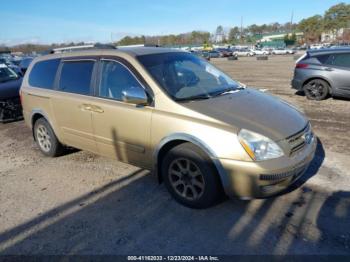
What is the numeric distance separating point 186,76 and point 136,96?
0.88 metres

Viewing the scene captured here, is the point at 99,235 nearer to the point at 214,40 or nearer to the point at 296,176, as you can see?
the point at 296,176

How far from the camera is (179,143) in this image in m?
3.53

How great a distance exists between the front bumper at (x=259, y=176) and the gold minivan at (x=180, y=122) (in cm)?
1

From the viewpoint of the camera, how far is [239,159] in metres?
3.08

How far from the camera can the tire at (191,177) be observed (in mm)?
3309

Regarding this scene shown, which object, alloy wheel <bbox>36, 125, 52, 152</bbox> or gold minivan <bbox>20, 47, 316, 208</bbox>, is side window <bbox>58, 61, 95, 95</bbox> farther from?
alloy wheel <bbox>36, 125, 52, 152</bbox>

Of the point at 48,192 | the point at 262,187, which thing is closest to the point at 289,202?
the point at 262,187

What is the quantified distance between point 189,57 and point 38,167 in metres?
3.04

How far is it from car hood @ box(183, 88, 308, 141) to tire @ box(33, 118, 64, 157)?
281cm

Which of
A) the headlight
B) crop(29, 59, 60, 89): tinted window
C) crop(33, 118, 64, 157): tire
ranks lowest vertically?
crop(33, 118, 64, 157): tire

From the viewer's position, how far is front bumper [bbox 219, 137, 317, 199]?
3.06 meters

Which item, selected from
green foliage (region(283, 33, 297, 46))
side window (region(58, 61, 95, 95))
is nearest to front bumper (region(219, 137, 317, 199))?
side window (region(58, 61, 95, 95))

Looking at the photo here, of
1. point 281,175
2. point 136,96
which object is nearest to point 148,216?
point 136,96

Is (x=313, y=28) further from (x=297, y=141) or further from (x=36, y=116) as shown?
(x=297, y=141)
